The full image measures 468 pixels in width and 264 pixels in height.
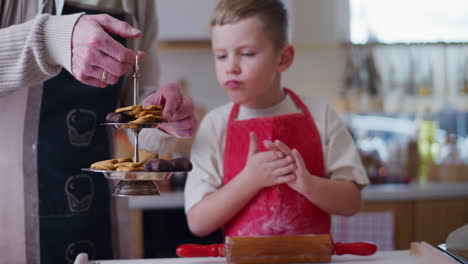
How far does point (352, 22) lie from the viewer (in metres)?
3.04

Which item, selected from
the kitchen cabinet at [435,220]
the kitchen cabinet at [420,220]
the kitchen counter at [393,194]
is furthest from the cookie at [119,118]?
the kitchen cabinet at [435,220]

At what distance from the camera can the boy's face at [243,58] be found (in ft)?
3.82

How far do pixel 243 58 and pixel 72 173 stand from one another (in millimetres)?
419

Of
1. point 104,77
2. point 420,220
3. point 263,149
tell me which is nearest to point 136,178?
point 104,77

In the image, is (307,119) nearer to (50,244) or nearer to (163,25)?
(50,244)

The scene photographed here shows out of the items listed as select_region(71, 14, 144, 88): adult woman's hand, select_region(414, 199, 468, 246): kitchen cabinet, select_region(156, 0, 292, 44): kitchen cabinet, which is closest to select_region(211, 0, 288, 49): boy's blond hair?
select_region(71, 14, 144, 88): adult woman's hand

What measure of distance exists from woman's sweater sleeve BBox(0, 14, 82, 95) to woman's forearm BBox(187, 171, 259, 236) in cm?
46

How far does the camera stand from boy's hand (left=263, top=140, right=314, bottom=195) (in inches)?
43.5

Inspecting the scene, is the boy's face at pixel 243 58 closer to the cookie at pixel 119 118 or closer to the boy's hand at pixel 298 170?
the boy's hand at pixel 298 170

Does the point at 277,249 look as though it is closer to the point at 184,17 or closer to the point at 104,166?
the point at 104,166

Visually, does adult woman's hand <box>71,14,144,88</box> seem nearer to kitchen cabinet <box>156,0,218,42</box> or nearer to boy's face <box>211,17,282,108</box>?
boy's face <box>211,17,282,108</box>

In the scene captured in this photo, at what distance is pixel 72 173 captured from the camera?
45.2 inches

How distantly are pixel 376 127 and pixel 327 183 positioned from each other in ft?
6.35

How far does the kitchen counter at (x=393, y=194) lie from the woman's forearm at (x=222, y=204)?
1.12 m
